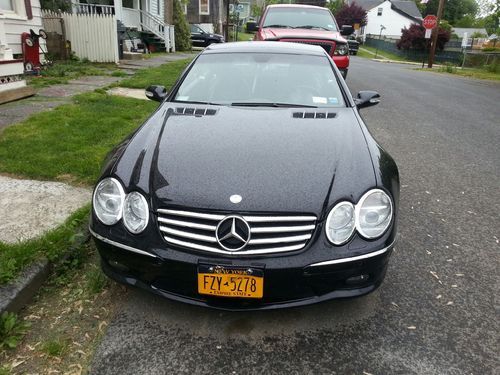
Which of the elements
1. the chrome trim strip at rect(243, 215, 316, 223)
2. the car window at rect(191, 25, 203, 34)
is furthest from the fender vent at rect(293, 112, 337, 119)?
the car window at rect(191, 25, 203, 34)

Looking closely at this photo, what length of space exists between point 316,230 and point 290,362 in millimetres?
679

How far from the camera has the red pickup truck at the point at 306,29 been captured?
26.4 feet

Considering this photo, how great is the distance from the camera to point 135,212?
2.33 m

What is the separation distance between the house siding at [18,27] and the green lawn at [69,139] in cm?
387

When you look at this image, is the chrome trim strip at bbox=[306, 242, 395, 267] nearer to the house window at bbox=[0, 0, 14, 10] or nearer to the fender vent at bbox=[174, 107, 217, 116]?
the fender vent at bbox=[174, 107, 217, 116]

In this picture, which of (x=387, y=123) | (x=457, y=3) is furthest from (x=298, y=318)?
(x=457, y=3)

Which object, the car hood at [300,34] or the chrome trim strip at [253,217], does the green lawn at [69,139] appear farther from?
the car hood at [300,34]

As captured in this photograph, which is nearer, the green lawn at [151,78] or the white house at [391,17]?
the green lawn at [151,78]

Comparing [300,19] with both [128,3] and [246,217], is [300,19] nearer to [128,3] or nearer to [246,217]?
[246,217]

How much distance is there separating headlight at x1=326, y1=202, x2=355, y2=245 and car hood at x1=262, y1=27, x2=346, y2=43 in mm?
6226

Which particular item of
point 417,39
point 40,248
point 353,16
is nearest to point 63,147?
point 40,248

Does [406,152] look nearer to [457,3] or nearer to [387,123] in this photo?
[387,123]

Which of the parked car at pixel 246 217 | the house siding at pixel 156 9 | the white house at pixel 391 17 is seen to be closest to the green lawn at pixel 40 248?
the parked car at pixel 246 217

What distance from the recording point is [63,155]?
15.0 ft
